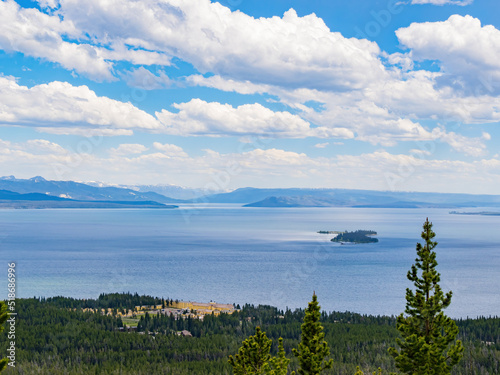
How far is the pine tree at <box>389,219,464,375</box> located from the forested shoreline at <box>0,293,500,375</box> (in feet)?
247

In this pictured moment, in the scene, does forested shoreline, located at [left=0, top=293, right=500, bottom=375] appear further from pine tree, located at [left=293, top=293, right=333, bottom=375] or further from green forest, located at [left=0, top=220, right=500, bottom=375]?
pine tree, located at [left=293, top=293, right=333, bottom=375]

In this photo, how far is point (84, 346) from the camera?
124875 millimetres

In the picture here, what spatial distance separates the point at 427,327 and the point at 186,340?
10094 cm

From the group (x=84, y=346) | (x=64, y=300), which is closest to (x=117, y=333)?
(x=84, y=346)

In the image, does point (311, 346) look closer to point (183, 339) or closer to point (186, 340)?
point (186, 340)

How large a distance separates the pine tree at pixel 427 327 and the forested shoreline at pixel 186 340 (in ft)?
247

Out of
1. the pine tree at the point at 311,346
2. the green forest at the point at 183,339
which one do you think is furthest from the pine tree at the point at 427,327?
the green forest at the point at 183,339

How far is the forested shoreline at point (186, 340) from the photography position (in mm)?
110875

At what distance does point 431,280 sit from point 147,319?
398 ft

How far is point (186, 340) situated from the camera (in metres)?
129

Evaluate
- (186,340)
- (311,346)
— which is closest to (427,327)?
(311,346)

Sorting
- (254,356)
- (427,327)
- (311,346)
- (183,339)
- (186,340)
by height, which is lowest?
(186,340)

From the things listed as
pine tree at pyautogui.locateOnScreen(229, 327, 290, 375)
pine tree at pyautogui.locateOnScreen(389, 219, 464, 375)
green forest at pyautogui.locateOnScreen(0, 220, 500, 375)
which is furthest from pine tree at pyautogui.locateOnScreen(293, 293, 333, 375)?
green forest at pyautogui.locateOnScreen(0, 220, 500, 375)

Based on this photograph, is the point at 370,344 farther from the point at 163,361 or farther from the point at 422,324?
the point at 422,324
